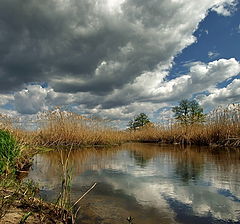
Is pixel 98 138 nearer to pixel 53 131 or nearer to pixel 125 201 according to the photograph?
pixel 53 131

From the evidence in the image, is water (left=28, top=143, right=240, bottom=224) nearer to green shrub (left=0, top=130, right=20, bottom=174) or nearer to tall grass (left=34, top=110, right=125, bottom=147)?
green shrub (left=0, top=130, right=20, bottom=174)

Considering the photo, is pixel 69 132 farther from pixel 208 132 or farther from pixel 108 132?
pixel 208 132

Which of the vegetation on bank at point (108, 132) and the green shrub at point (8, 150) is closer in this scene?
the green shrub at point (8, 150)

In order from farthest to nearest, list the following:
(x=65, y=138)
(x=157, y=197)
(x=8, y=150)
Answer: (x=65, y=138) → (x=8, y=150) → (x=157, y=197)

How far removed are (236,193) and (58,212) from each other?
7.98 ft

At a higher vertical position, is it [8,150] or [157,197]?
[8,150]

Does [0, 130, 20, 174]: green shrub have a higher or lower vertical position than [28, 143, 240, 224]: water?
higher

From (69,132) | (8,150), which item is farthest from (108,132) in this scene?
(8,150)

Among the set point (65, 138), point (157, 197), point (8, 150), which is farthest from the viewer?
point (65, 138)

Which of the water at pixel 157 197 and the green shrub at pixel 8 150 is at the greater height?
the green shrub at pixel 8 150

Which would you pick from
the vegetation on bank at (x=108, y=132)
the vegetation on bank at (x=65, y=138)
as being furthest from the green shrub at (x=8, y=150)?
the vegetation on bank at (x=108, y=132)

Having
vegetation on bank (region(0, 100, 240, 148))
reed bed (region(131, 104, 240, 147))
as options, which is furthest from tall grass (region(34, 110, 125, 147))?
reed bed (region(131, 104, 240, 147))

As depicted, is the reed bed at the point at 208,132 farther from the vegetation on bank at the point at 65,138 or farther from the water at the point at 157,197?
the water at the point at 157,197

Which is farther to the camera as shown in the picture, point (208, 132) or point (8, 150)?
point (208, 132)
